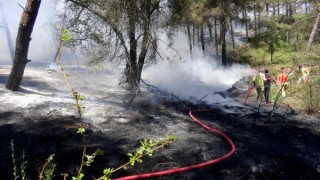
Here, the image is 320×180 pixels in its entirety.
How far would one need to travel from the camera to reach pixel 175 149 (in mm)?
8070

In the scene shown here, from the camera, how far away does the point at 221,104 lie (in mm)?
15562

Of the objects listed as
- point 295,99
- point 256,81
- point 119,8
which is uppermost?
point 119,8

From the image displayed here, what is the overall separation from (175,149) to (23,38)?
7.19m

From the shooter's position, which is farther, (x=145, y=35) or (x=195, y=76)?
(x=195, y=76)

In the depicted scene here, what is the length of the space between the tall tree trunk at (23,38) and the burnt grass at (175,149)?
277 cm

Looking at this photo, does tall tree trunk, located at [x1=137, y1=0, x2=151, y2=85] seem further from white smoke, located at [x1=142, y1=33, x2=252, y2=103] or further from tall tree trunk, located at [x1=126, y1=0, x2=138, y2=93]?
white smoke, located at [x1=142, y1=33, x2=252, y2=103]

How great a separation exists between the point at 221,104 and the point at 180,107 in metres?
2.66

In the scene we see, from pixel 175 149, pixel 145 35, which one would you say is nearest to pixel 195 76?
pixel 145 35

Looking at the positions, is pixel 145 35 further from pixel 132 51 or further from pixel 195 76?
pixel 195 76

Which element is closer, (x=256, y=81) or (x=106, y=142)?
(x=106, y=142)

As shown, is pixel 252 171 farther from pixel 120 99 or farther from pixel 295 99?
pixel 295 99

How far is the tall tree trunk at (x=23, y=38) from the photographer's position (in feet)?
38.4


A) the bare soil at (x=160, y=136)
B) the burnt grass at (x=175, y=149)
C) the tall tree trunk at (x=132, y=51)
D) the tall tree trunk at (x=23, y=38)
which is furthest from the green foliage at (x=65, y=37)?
the tall tree trunk at (x=23, y=38)

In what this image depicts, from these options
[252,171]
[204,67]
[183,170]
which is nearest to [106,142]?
[183,170]
